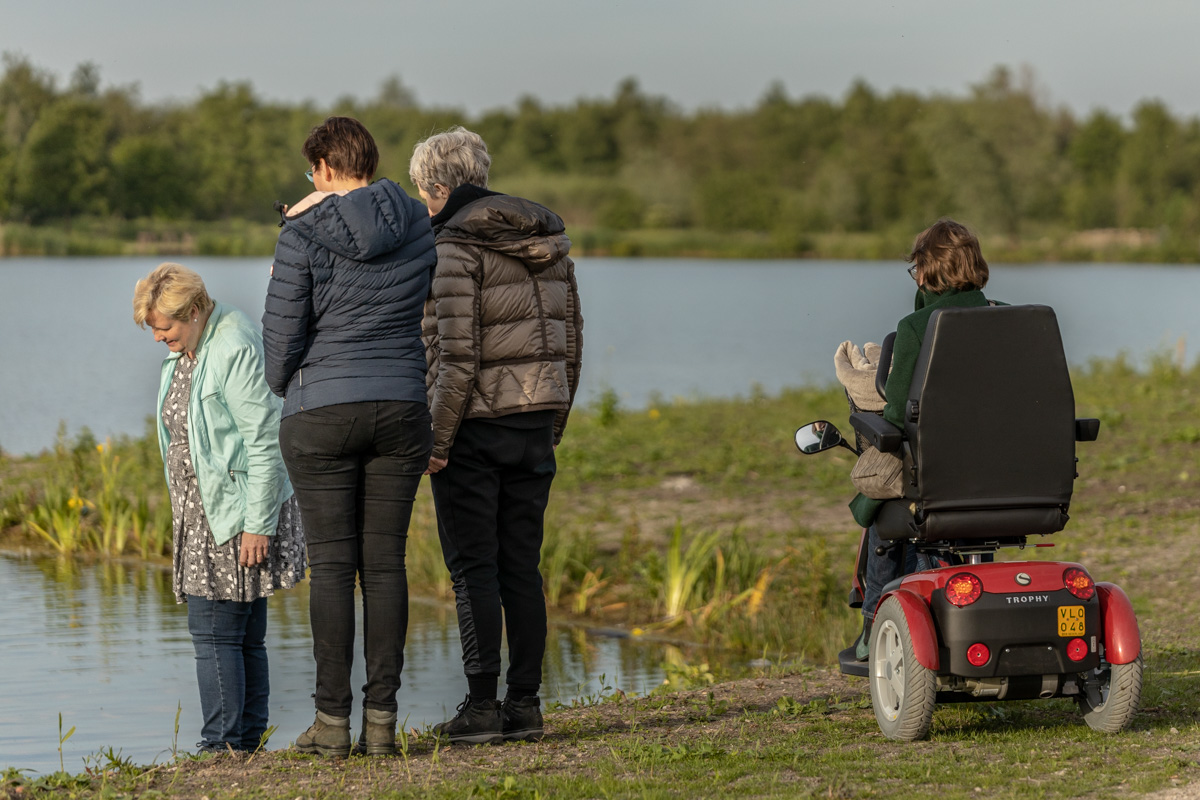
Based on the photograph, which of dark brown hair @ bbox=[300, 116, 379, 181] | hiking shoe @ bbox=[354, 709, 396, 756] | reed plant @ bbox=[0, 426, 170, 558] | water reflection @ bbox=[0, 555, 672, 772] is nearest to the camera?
dark brown hair @ bbox=[300, 116, 379, 181]

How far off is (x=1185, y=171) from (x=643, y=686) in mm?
91383

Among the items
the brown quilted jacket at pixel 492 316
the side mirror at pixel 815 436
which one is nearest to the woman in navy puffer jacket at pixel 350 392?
the brown quilted jacket at pixel 492 316

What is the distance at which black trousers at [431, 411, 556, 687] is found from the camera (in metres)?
4.30

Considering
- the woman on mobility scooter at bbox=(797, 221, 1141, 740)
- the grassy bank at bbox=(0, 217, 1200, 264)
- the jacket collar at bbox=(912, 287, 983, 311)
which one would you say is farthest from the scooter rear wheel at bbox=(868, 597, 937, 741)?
the grassy bank at bbox=(0, 217, 1200, 264)

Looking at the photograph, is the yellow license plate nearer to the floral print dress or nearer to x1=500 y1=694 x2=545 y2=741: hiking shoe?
x1=500 y1=694 x2=545 y2=741: hiking shoe

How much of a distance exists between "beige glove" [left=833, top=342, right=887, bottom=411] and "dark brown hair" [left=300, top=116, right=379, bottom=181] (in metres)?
1.74

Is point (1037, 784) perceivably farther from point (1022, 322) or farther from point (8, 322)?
point (8, 322)

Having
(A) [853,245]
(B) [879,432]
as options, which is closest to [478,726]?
(B) [879,432]

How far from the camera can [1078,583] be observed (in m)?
4.07

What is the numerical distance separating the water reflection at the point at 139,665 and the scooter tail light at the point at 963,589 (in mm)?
2017

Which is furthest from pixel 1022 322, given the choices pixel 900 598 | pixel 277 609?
pixel 277 609

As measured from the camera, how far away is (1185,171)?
8750 centimetres

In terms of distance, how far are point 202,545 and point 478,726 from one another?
1.11m

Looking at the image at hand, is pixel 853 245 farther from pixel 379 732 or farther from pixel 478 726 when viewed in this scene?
pixel 379 732
